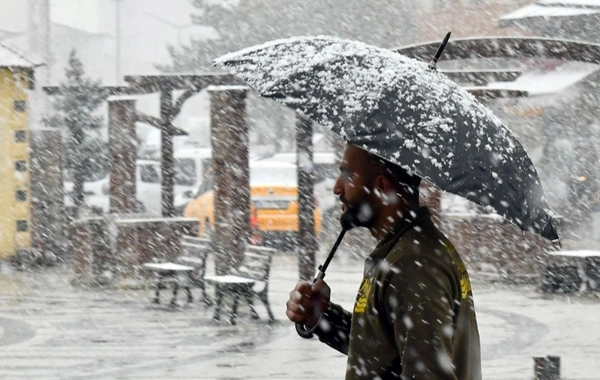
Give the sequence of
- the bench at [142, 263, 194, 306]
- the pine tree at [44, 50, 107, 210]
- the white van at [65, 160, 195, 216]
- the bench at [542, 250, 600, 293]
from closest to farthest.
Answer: the bench at [142, 263, 194, 306]
the bench at [542, 250, 600, 293]
the white van at [65, 160, 195, 216]
the pine tree at [44, 50, 107, 210]

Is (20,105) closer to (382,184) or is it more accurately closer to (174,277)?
(174,277)

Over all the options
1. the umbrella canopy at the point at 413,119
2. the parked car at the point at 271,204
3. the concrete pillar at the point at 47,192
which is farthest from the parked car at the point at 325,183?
the umbrella canopy at the point at 413,119

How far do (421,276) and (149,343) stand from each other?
8728 mm

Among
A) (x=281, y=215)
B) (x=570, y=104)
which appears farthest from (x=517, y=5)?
(x=281, y=215)

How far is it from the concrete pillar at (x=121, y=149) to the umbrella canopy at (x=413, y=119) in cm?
1412

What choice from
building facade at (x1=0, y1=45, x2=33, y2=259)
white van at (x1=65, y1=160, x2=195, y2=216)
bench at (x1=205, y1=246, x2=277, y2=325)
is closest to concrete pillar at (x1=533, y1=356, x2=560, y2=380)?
bench at (x1=205, y1=246, x2=277, y2=325)

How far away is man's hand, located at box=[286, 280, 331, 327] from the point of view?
145 inches

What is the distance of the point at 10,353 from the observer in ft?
36.3

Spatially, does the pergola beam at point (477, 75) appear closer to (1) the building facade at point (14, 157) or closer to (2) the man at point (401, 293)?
(1) the building facade at point (14, 157)

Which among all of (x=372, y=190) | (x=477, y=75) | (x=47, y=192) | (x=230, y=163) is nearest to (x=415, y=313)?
(x=372, y=190)

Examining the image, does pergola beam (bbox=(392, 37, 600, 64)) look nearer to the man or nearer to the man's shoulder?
the man

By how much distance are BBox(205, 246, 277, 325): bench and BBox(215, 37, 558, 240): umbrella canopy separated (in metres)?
9.11

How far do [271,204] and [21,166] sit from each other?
16.1ft

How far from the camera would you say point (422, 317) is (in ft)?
10.0
